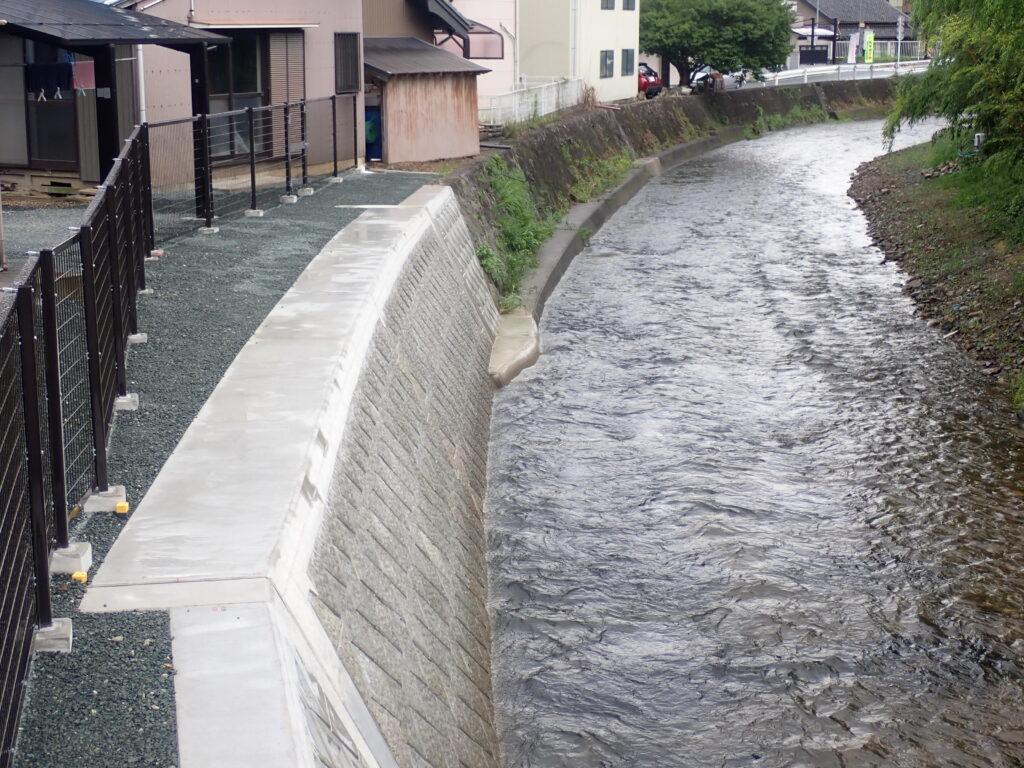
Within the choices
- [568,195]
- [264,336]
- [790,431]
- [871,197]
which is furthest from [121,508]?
[871,197]

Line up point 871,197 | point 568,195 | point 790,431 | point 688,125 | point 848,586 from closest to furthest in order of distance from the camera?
point 848,586, point 790,431, point 568,195, point 871,197, point 688,125

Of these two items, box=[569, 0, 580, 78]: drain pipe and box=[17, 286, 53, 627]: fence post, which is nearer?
box=[17, 286, 53, 627]: fence post

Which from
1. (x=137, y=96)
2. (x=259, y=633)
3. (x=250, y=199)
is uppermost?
(x=137, y=96)

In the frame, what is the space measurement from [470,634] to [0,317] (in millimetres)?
4287

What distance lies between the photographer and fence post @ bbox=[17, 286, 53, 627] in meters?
5.16

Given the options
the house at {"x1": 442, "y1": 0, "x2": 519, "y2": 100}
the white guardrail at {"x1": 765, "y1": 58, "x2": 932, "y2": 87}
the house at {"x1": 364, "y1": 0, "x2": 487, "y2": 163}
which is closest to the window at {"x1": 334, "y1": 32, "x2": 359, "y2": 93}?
the house at {"x1": 364, "y1": 0, "x2": 487, "y2": 163}

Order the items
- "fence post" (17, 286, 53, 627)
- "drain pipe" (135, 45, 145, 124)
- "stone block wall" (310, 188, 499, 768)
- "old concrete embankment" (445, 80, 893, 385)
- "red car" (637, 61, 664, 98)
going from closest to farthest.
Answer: "fence post" (17, 286, 53, 627) < "stone block wall" (310, 188, 499, 768) < "drain pipe" (135, 45, 145, 124) < "old concrete embankment" (445, 80, 893, 385) < "red car" (637, 61, 664, 98)

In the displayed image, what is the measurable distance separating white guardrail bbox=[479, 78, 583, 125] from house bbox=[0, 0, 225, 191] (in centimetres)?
1387

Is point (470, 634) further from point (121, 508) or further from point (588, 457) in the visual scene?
point (588, 457)

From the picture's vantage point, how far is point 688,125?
4388 cm

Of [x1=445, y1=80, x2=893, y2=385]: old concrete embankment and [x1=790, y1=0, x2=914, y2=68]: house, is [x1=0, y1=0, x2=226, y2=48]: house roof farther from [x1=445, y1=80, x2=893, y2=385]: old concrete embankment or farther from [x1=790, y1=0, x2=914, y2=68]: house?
[x1=790, y1=0, x2=914, y2=68]: house

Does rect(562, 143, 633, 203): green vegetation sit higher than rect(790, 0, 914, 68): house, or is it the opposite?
rect(790, 0, 914, 68): house

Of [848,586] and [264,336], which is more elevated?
[264,336]

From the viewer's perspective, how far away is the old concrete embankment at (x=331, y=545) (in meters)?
4.87
